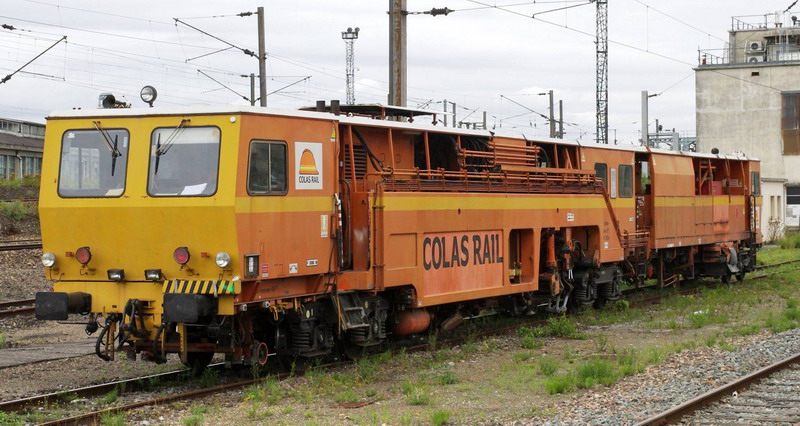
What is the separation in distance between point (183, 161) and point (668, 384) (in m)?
6.38

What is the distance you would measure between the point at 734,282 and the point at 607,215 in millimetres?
8655

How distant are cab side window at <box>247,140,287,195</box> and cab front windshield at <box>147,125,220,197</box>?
423mm

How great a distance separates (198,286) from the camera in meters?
11.5

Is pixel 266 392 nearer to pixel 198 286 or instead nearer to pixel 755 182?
pixel 198 286

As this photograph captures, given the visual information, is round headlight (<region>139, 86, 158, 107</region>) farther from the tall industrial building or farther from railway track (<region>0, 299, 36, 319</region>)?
the tall industrial building

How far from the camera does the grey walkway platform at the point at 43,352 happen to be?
45.8 feet

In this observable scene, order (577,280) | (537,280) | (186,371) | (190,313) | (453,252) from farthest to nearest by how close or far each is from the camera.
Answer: (577,280), (537,280), (453,252), (186,371), (190,313)

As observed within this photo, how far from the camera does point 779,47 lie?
60.9m

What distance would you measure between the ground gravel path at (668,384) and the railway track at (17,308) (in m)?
11.5

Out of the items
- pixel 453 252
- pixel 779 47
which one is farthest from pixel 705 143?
pixel 453 252

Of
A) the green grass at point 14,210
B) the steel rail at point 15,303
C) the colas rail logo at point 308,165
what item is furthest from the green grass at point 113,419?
the green grass at point 14,210

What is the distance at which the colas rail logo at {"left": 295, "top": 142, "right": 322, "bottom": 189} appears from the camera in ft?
40.3

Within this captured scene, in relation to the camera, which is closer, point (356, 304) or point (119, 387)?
point (119, 387)

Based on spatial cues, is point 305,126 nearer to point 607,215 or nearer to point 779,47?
point 607,215
